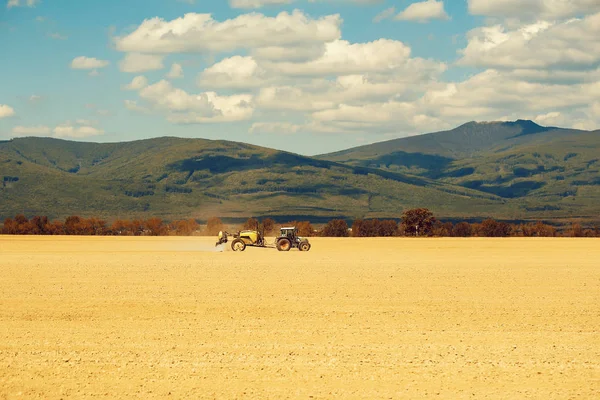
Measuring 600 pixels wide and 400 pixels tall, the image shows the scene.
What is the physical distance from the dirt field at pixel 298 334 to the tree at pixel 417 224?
→ 50.7 metres

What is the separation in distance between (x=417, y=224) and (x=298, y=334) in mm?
70082

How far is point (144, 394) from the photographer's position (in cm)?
1502

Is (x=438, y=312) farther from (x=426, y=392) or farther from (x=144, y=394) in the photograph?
(x=144, y=394)

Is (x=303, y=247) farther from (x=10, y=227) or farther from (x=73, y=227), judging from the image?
(x=10, y=227)

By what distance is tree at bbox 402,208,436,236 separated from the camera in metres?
89.7

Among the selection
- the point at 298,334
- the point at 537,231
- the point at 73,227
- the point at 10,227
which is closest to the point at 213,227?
the point at 73,227

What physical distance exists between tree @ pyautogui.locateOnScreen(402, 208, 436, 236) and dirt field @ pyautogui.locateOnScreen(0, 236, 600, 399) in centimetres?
5068

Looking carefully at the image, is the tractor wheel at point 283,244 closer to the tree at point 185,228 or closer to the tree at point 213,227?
the tree at point 213,227

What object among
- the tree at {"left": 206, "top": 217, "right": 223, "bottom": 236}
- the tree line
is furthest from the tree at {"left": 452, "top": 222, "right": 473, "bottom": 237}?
the tree at {"left": 206, "top": 217, "right": 223, "bottom": 236}

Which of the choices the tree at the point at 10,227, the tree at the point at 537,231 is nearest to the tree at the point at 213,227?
the tree at the point at 10,227

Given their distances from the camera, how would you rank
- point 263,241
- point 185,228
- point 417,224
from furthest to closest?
point 185,228
point 417,224
point 263,241

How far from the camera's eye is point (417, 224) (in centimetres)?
8975

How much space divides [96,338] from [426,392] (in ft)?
30.3

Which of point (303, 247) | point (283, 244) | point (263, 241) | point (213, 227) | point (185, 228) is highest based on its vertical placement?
point (213, 227)
